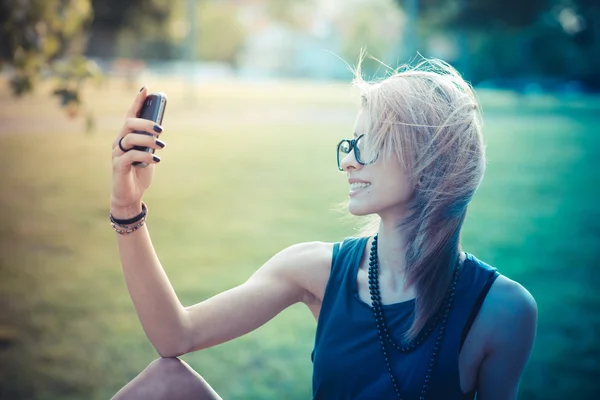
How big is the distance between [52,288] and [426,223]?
4153 mm

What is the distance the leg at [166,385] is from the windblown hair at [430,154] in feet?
1.76

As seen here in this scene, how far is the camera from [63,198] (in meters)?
8.70

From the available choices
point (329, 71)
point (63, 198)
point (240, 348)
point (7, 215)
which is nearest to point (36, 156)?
point (63, 198)

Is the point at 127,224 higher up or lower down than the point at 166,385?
higher up

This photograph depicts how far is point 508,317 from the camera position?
156 centimetres

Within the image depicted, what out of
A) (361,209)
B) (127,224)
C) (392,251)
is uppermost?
(127,224)

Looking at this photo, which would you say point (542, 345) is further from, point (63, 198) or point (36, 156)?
point (36, 156)

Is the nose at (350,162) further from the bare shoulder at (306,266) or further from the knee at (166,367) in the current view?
the knee at (166,367)

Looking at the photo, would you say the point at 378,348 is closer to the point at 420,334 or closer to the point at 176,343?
the point at 420,334

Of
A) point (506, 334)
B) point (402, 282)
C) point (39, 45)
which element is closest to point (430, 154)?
point (402, 282)

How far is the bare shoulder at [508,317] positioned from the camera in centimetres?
156

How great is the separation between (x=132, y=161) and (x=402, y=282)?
0.72 m

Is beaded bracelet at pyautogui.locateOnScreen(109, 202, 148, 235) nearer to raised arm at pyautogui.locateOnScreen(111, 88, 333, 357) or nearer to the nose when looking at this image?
raised arm at pyautogui.locateOnScreen(111, 88, 333, 357)

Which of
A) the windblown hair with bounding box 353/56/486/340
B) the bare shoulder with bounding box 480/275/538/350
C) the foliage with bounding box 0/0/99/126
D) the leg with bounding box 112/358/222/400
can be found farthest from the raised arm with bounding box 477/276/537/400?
the foliage with bounding box 0/0/99/126
